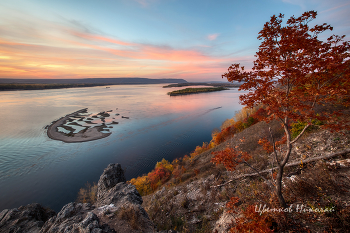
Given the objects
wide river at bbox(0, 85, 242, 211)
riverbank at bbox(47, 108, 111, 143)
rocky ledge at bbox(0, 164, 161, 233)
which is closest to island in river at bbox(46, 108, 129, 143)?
riverbank at bbox(47, 108, 111, 143)

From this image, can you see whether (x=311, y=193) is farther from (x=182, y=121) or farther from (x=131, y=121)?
(x=131, y=121)

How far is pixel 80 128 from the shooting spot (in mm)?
43312

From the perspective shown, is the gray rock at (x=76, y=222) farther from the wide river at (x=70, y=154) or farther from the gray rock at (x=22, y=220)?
the wide river at (x=70, y=154)

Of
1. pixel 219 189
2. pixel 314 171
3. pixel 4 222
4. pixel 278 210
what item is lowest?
pixel 4 222

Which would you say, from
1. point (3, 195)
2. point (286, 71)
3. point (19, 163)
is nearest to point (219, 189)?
point (286, 71)

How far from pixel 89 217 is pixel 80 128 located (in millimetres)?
44771

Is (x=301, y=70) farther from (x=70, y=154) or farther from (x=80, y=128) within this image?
(x=80, y=128)

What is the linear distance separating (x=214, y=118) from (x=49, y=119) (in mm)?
63648

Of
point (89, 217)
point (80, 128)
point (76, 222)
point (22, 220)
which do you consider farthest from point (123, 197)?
point (80, 128)

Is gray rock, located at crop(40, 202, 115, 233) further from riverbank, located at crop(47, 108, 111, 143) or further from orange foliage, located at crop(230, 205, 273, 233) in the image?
riverbank, located at crop(47, 108, 111, 143)

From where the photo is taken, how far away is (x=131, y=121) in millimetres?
52250

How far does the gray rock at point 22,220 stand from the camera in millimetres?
8938

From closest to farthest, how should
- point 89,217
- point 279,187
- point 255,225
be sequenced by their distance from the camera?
point 255,225, point 279,187, point 89,217

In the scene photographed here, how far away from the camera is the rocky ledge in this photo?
255 inches
